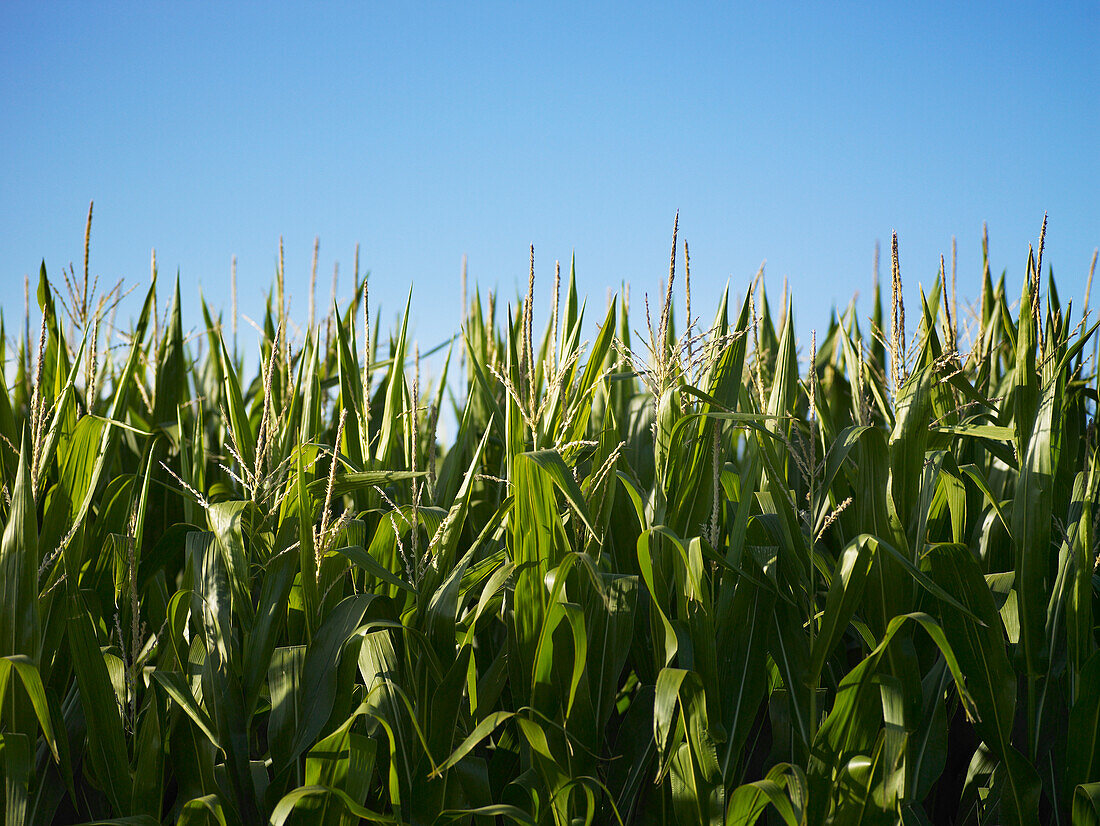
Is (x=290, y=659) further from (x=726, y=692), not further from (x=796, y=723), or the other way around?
(x=796, y=723)

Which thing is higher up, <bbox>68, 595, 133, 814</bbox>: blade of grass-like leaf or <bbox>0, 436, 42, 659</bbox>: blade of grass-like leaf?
<bbox>0, 436, 42, 659</bbox>: blade of grass-like leaf

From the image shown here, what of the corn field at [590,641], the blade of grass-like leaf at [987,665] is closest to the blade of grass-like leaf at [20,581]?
the corn field at [590,641]

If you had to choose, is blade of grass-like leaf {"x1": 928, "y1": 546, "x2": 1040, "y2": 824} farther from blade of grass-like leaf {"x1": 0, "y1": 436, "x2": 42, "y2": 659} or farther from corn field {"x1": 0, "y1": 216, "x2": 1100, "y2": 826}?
blade of grass-like leaf {"x1": 0, "y1": 436, "x2": 42, "y2": 659}

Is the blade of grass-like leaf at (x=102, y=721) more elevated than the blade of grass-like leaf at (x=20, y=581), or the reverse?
the blade of grass-like leaf at (x=20, y=581)

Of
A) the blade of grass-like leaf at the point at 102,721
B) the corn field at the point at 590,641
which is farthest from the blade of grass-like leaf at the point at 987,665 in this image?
the blade of grass-like leaf at the point at 102,721

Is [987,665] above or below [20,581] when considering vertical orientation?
below

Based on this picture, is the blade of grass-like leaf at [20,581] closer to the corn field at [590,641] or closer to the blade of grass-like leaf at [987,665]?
the corn field at [590,641]

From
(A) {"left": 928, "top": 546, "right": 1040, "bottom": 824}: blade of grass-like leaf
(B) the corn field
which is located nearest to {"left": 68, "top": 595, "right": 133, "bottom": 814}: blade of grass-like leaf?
(B) the corn field

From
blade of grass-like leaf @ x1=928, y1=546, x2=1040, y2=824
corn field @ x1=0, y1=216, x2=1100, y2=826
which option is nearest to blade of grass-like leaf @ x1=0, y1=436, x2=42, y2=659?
corn field @ x1=0, y1=216, x2=1100, y2=826

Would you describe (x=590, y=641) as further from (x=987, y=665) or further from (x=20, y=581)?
(x=20, y=581)

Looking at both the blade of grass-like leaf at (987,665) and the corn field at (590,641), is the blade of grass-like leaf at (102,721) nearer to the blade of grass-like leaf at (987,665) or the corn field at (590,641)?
the corn field at (590,641)

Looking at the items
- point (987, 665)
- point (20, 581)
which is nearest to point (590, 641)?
point (987, 665)

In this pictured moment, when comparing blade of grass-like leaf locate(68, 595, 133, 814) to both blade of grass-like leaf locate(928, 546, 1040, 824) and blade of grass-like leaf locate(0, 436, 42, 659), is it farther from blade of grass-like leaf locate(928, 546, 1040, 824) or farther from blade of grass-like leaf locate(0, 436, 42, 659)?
blade of grass-like leaf locate(928, 546, 1040, 824)

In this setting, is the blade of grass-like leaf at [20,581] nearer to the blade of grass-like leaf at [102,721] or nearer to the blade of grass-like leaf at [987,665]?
the blade of grass-like leaf at [102,721]
